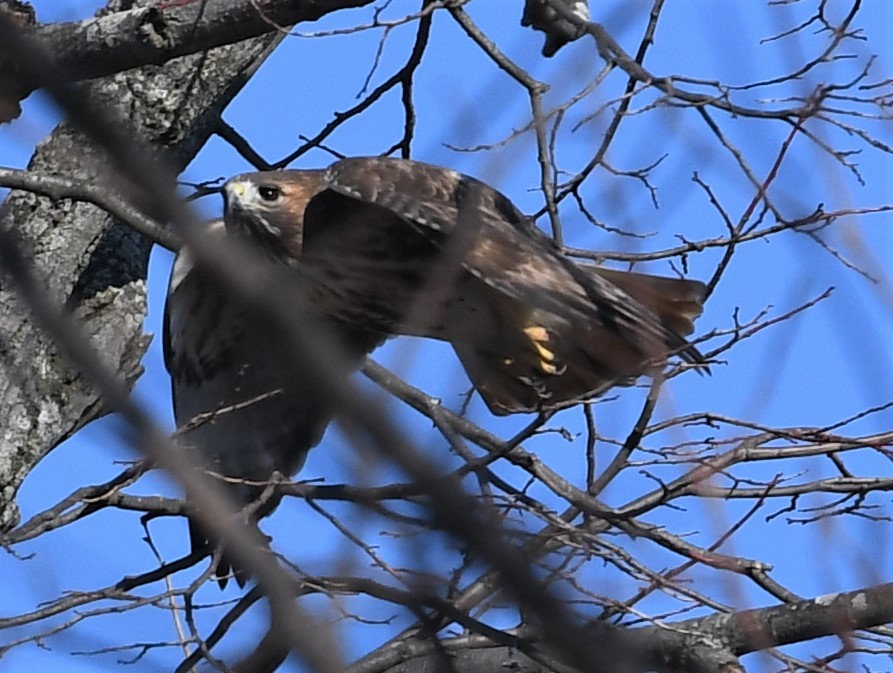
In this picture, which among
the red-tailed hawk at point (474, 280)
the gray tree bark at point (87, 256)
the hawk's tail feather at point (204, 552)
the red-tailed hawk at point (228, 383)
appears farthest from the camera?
the red-tailed hawk at point (228, 383)

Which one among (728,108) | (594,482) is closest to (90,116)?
(594,482)

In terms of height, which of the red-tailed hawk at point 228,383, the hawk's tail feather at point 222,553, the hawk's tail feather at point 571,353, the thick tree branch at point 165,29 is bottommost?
the hawk's tail feather at point 222,553

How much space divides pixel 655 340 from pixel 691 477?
780mm

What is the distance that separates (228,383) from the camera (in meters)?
4.25

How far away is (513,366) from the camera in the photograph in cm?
403

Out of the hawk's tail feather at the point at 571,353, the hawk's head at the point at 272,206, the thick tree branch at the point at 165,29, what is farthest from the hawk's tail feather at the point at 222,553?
the thick tree branch at the point at 165,29

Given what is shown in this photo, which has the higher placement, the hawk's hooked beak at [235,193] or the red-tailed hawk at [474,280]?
the hawk's hooked beak at [235,193]

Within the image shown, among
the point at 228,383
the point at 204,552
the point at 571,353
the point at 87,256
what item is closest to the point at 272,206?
the point at 228,383

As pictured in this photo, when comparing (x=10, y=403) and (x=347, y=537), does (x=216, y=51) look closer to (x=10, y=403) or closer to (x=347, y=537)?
(x=10, y=403)

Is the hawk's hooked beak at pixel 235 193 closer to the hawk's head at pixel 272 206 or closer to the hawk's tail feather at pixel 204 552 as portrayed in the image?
the hawk's head at pixel 272 206

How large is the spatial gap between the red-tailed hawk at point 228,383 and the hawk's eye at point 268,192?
320mm

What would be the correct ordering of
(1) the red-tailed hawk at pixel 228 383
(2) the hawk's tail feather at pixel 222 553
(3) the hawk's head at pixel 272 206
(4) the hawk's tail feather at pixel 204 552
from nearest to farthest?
(2) the hawk's tail feather at pixel 222 553 → (4) the hawk's tail feather at pixel 204 552 → (1) the red-tailed hawk at pixel 228 383 → (3) the hawk's head at pixel 272 206

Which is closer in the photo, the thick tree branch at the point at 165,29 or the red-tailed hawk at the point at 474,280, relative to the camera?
the thick tree branch at the point at 165,29

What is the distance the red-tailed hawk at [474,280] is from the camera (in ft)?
12.3
